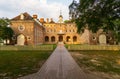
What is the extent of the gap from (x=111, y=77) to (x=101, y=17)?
14735mm

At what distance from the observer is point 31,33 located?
47625 millimetres

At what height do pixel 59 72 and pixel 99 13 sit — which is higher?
pixel 99 13

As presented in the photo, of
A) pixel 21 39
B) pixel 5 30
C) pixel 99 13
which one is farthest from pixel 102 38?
pixel 99 13

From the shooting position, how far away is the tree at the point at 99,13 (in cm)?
2178

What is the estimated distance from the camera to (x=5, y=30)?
1705 inches

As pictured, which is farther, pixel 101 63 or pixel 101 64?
pixel 101 63

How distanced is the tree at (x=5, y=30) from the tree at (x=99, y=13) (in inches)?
965

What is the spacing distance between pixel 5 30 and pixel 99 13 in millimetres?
27795

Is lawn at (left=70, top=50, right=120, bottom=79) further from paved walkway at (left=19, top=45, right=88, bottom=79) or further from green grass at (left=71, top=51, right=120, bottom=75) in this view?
paved walkway at (left=19, top=45, right=88, bottom=79)

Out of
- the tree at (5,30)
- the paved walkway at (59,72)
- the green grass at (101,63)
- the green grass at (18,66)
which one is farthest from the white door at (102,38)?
the paved walkway at (59,72)

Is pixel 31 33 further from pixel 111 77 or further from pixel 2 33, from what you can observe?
pixel 111 77

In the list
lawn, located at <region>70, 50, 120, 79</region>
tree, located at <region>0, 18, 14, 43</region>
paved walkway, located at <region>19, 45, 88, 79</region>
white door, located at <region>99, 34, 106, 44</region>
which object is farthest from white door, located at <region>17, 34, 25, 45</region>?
paved walkway, located at <region>19, 45, 88, 79</region>

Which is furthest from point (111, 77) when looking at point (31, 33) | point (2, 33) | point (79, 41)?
point (79, 41)

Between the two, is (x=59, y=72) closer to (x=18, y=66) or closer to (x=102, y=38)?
(x=18, y=66)
